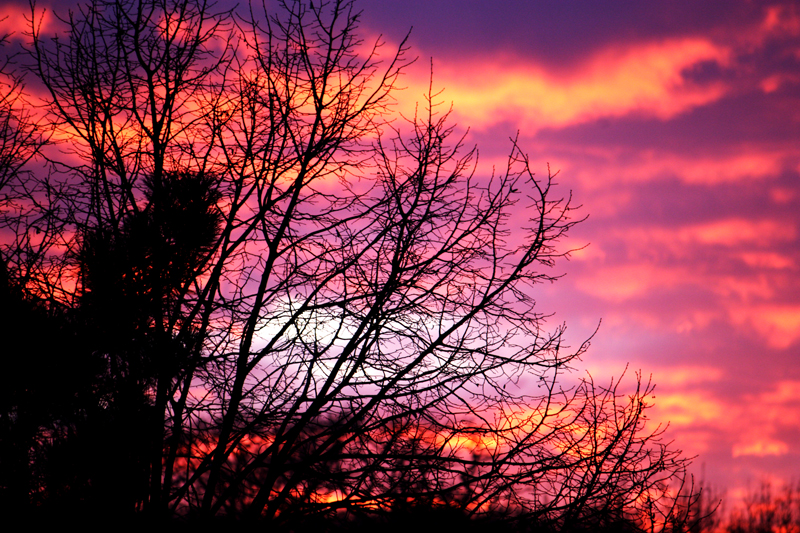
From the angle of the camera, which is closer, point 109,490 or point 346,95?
point 109,490

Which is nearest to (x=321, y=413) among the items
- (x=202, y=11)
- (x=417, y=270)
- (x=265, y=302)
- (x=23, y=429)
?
(x=265, y=302)

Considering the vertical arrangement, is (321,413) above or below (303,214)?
below

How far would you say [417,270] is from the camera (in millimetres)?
6773

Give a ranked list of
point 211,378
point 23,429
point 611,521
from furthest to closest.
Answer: point 23,429 → point 211,378 → point 611,521

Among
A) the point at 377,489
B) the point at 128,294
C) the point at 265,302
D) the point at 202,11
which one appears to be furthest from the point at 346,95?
the point at 377,489

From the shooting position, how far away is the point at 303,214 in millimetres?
7121

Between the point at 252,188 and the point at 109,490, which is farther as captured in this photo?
the point at 252,188

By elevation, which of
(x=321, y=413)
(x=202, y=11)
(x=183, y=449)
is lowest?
(x=183, y=449)

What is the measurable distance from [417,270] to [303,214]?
143cm

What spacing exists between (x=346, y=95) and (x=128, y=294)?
325 cm

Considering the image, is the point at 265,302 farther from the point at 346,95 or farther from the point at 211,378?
the point at 346,95

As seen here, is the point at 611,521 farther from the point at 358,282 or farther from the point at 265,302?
the point at 265,302

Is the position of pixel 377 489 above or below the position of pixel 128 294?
below

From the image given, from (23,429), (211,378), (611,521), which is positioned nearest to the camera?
(611,521)
